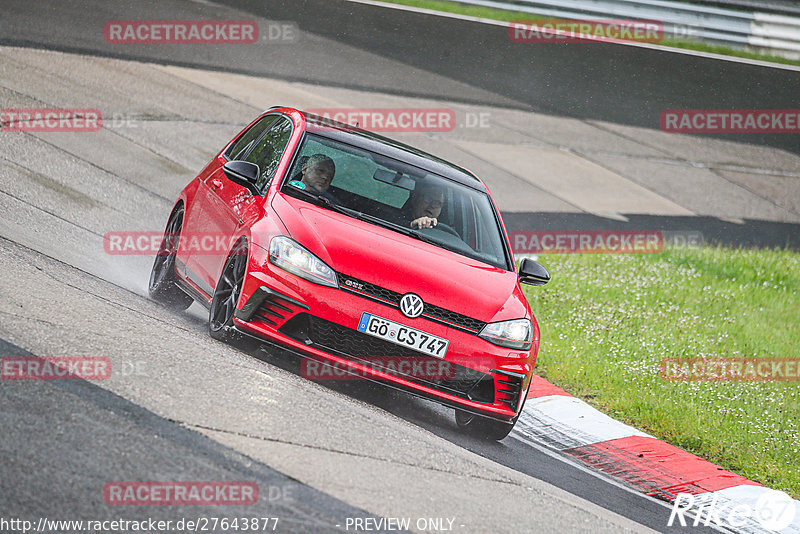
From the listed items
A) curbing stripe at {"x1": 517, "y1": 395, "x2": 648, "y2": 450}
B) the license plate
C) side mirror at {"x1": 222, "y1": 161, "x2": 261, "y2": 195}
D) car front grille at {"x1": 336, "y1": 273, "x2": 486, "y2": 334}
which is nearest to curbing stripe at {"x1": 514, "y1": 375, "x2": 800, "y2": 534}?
curbing stripe at {"x1": 517, "y1": 395, "x2": 648, "y2": 450}

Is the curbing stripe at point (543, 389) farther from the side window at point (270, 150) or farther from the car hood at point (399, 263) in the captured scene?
the side window at point (270, 150)

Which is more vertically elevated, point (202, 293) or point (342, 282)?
point (342, 282)

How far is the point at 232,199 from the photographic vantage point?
23.7 ft

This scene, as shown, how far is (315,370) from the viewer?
6.55 m

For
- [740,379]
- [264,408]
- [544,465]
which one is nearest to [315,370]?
[264,408]

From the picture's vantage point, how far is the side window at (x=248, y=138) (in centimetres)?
808

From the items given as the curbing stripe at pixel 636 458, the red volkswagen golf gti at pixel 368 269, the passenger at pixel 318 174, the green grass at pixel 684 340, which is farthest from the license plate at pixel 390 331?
the green grass at pixel 684 340

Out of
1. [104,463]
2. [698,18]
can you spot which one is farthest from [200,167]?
[698,18]

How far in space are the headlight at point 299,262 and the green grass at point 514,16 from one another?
13.3m

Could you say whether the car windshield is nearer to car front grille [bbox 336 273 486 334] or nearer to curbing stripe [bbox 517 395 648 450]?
car front grille [bbox 336 273 486 334]

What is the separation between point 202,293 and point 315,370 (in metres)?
1.23

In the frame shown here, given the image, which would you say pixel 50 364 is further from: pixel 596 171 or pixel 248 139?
pixel 596 171

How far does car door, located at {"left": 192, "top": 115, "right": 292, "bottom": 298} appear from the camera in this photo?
6879 millimetres

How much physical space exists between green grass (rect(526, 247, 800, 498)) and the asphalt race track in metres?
1.49
